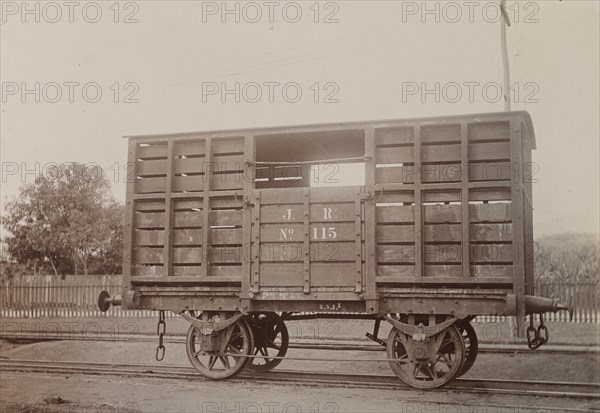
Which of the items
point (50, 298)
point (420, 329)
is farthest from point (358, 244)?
point (50, 298)

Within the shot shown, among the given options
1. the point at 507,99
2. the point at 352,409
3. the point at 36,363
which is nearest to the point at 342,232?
the point at 352,409

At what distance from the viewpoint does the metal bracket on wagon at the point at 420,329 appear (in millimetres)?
7207

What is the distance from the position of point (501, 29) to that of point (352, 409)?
407 inches

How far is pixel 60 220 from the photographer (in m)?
22.1

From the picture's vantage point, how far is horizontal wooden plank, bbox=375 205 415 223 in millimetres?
A: 7344

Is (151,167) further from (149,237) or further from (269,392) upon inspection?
(269,392)

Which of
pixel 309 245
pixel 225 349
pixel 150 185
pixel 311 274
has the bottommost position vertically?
pixel 225 349

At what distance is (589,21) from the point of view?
687 cm

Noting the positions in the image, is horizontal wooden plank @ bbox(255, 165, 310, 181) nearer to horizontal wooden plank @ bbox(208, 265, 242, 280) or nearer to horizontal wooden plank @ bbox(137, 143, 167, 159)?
horizontal wooden plank @ bbox(137, 143, 167, 159)

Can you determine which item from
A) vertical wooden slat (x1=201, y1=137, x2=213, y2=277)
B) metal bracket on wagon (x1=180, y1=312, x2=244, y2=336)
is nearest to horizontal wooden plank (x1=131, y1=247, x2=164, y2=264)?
vertical wooden slat (x1=201, y1=137, x2=213, y2=277)

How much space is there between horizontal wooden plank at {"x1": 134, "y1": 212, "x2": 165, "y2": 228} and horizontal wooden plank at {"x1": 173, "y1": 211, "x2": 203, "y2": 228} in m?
0.19

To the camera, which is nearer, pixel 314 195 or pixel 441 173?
pixel 441 173

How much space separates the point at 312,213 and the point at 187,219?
1.81m

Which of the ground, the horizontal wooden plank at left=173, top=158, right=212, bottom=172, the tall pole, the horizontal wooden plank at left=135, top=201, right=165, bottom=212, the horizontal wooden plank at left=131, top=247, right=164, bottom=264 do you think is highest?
the tall pole
